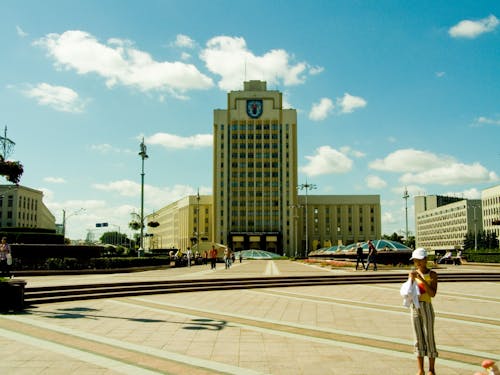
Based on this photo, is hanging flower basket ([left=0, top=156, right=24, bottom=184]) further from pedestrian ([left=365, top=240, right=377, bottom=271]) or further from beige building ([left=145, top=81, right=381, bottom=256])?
beige building ([left=145, top=81, right=381, bottom=256])

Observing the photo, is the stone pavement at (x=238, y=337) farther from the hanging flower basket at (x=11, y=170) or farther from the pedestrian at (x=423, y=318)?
the hanging flower basket at (x=11, y=170)

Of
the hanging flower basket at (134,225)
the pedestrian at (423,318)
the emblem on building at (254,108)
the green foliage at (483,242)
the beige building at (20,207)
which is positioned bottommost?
the green foliage at (483,242)

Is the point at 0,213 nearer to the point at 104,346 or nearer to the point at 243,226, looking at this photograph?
the point at 243,226

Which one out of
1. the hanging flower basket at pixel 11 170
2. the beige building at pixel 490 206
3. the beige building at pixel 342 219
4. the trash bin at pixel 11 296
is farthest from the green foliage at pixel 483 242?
the trash bin at pixel 11 296

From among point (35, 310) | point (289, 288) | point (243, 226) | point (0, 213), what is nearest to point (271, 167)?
point (243, 226)

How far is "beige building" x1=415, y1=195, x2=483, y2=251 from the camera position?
143750mm

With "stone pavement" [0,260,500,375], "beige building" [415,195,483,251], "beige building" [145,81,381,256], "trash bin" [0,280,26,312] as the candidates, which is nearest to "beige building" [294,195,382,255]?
"beige building" [145,81,381,256]

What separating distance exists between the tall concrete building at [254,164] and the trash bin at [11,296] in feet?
318

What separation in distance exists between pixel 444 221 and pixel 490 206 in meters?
33.3

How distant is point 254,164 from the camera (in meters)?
111

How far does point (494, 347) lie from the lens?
7.96 metres

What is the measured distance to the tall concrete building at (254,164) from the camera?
359 feet

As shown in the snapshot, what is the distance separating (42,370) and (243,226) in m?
103

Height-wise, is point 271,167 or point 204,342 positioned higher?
point 271,167
